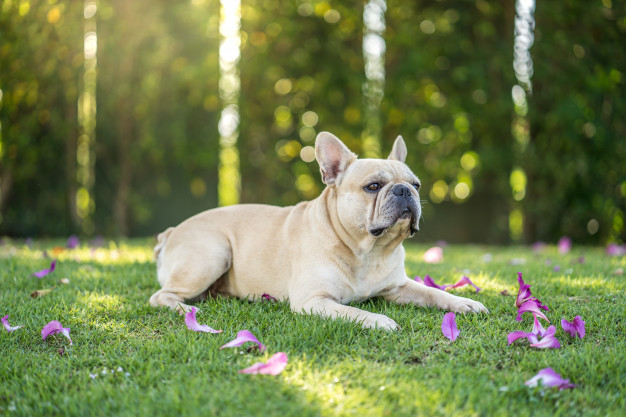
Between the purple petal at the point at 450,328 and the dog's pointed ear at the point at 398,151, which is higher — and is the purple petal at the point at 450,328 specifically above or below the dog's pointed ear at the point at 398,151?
below

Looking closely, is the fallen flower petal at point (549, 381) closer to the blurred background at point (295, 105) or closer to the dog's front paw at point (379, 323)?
the dog's front paw at point (379, 323)

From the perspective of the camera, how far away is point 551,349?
265cm

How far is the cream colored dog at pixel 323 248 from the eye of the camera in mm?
3445

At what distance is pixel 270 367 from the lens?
2334 millimetres

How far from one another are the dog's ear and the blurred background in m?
4.75

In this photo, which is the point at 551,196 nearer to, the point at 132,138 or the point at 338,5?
the point at 338,5

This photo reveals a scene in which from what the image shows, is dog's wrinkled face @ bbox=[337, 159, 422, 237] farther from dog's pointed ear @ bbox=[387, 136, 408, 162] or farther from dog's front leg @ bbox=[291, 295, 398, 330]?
dog's front leg @ bbox=[291, 295, 398, 330]

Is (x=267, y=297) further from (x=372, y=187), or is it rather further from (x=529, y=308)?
(x=529, y=308)

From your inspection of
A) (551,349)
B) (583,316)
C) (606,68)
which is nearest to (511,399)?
(551,349)

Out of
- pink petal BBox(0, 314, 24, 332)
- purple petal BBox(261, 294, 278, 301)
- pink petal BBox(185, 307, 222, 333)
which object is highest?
pink petal BBox(185, 307, 222, 333)

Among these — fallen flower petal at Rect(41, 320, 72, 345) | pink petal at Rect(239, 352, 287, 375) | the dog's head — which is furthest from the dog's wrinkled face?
fallen flower petal at Rect(41, 320, 72, 345)

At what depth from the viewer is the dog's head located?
11.2 ft

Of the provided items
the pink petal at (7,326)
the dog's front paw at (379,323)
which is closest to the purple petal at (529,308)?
the dog's front paw at (379,323)

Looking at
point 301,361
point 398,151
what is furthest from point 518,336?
point 398,151
